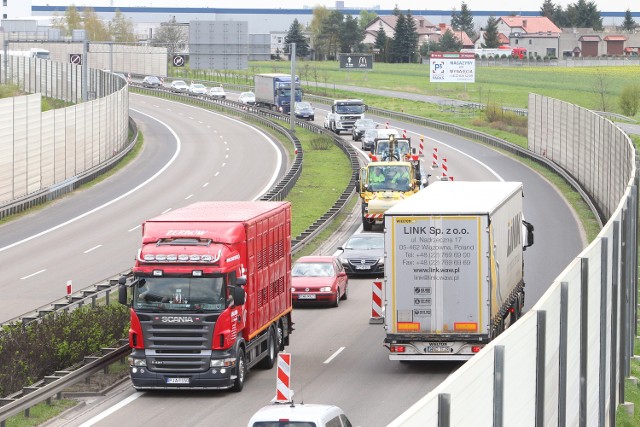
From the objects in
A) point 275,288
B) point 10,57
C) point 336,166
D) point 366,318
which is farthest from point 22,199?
point 10,57

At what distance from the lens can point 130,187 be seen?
209 feet

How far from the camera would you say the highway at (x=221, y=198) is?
22734mm

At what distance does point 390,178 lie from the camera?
47844 millimetres

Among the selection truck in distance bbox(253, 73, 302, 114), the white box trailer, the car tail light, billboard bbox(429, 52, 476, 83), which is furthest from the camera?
billboard bbox(429, 52, 476, 83)

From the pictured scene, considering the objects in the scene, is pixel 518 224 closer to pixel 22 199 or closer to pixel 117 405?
pixel 117 405

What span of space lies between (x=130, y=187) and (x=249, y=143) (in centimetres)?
2132

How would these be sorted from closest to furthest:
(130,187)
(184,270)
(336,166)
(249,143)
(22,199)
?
(184,270)
(22,199)
(130,187)
(336,166)
(249,143)

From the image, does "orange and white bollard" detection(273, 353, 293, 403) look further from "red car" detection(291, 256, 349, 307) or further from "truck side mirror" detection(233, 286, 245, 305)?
"red car" detection(291, 256, 349, 307)

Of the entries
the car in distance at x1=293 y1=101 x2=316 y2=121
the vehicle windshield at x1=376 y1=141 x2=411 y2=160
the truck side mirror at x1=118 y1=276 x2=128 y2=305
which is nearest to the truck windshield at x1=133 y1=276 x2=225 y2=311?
the truck side mirror at x1=118 y1=276 x2=128 y2=305

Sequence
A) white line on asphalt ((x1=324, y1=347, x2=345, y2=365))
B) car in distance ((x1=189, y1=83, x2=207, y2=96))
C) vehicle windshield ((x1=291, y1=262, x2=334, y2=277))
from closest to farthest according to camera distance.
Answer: white line on asphalt ((x1=324, y1=347, x2=345, y2=365)) → vehicle windshield ((x1=291, y1=262, x2=334, y2=277)) → car in distance ((x1=189, y1=83, x2=207, y2=96))

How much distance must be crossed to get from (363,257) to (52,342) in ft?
55.8

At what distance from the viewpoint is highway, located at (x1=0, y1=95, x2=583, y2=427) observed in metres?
22.7

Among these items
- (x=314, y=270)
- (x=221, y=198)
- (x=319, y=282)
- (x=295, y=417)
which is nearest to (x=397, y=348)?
(x=295, y=417)

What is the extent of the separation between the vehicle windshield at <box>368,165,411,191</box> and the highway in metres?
5.22
